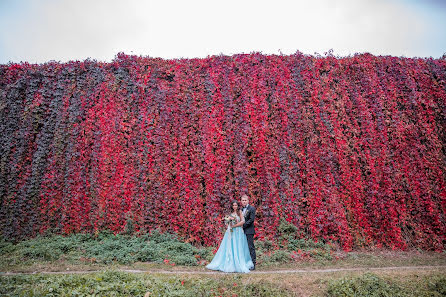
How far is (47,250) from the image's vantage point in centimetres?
745

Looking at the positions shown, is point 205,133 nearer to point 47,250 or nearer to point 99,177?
point 99,177

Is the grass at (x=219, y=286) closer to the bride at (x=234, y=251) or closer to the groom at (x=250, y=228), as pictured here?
the bride at (x=234, y=251)

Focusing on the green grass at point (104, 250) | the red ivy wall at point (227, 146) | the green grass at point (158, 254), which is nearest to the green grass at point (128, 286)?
the green grass at point (158, 254)

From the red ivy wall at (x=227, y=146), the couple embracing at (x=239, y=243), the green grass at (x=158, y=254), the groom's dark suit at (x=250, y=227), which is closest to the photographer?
the couple embracing at (x=239, y=243)

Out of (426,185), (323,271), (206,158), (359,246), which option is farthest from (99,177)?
(426,185)

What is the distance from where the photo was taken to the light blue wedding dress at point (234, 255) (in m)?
6.40

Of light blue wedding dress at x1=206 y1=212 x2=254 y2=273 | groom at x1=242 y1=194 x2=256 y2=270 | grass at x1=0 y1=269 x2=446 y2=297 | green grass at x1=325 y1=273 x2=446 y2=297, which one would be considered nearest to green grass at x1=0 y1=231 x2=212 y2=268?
light blue wedding dress at x1=206 y1=212 x2=254 y2=273

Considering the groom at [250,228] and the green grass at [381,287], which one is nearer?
the green grass at [381,287]

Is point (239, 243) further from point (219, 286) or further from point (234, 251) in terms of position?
point (219, 286)

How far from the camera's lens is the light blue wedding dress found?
21.0 ft

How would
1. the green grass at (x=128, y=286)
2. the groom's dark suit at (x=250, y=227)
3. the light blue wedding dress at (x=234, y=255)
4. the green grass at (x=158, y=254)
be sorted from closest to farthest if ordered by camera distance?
the green grass at (x=128, y=286), the light blue wedding dress at (x=234, y=255), the groom's dark suit at (x=250, y=227), the green grass at (x=158, y=254)

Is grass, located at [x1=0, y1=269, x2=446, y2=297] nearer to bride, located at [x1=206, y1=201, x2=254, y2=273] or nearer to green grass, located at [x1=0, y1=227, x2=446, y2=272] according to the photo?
bride, located at [x1=206, y1=201, x2=254, y2=273]

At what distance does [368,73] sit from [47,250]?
34.1 feet

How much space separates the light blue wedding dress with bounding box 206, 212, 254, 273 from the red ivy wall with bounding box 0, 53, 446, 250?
143 cm
